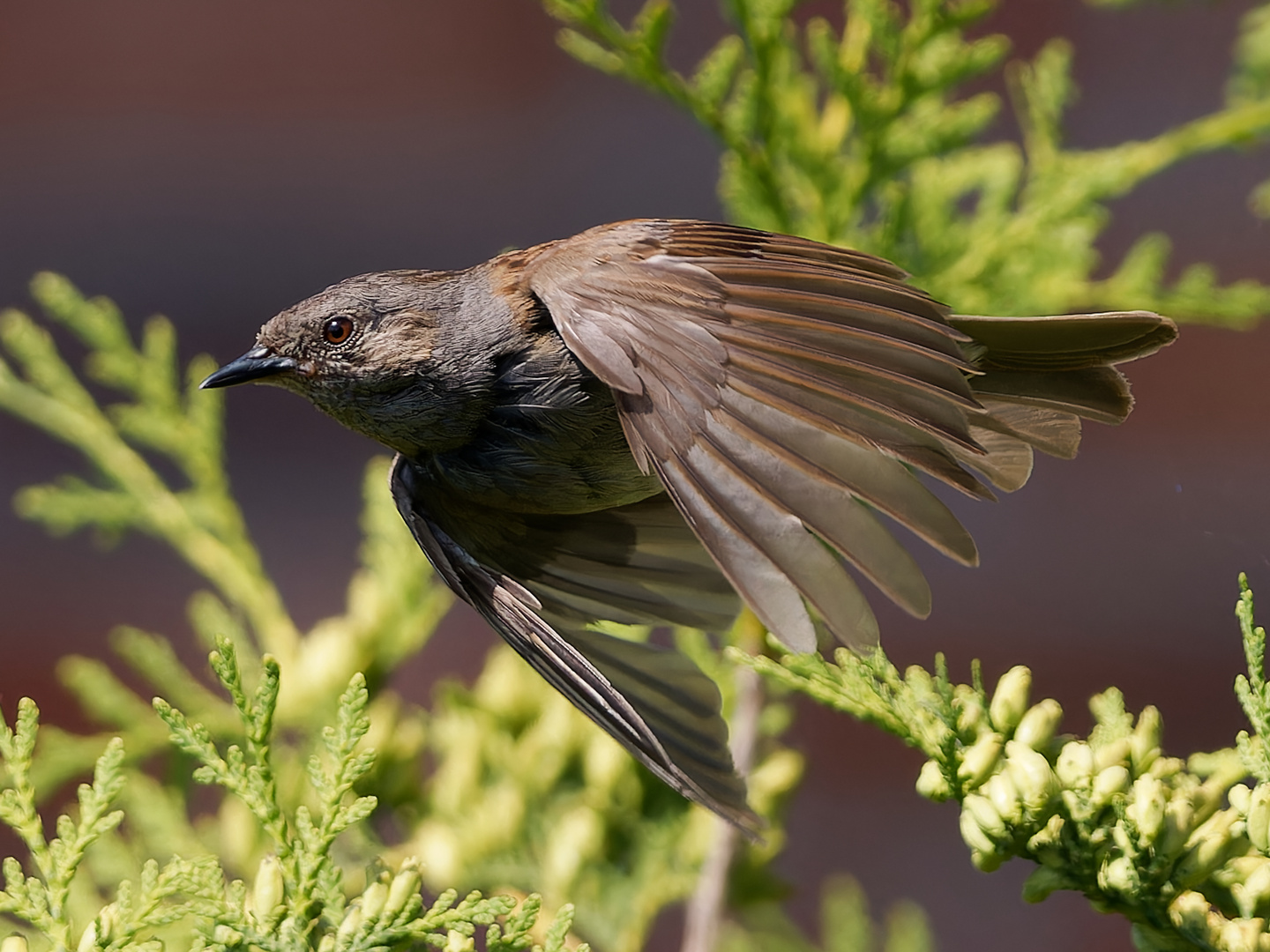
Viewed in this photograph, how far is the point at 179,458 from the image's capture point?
1.88 metres

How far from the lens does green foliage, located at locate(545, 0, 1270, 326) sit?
1.53 m

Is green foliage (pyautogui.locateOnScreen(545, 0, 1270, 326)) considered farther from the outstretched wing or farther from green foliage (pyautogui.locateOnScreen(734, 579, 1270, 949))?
green foliage (pyautogui.locateOnScreen(734, 579, 1270, 949))

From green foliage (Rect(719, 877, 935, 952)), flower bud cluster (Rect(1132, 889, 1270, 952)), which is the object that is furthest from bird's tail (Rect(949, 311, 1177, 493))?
green foliage (Rect(719, 877, 935, 952))

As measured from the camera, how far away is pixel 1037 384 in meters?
1.34

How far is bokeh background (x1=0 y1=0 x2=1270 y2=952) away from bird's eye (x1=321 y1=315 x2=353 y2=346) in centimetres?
231

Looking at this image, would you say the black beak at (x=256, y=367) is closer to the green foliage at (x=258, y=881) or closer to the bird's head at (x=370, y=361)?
the bird's head at (x=370, y=361)

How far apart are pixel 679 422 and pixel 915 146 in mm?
775

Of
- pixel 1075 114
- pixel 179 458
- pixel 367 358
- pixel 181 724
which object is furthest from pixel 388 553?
pixel 1075 114

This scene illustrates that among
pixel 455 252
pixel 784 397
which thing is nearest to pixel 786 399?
pixel 784 397

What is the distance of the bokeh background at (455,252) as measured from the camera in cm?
372

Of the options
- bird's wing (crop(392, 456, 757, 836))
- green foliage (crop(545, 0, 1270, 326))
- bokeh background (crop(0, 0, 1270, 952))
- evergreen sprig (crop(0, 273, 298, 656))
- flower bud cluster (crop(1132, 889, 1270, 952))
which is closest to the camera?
flower bud cluster (crop(1132, 889, 1270, 952))

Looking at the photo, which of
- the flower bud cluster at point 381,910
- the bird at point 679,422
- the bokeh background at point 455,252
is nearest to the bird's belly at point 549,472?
the bird at point 679,422

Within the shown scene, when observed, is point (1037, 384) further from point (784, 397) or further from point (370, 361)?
point (370, 361)

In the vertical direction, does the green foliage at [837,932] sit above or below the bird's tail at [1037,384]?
below
